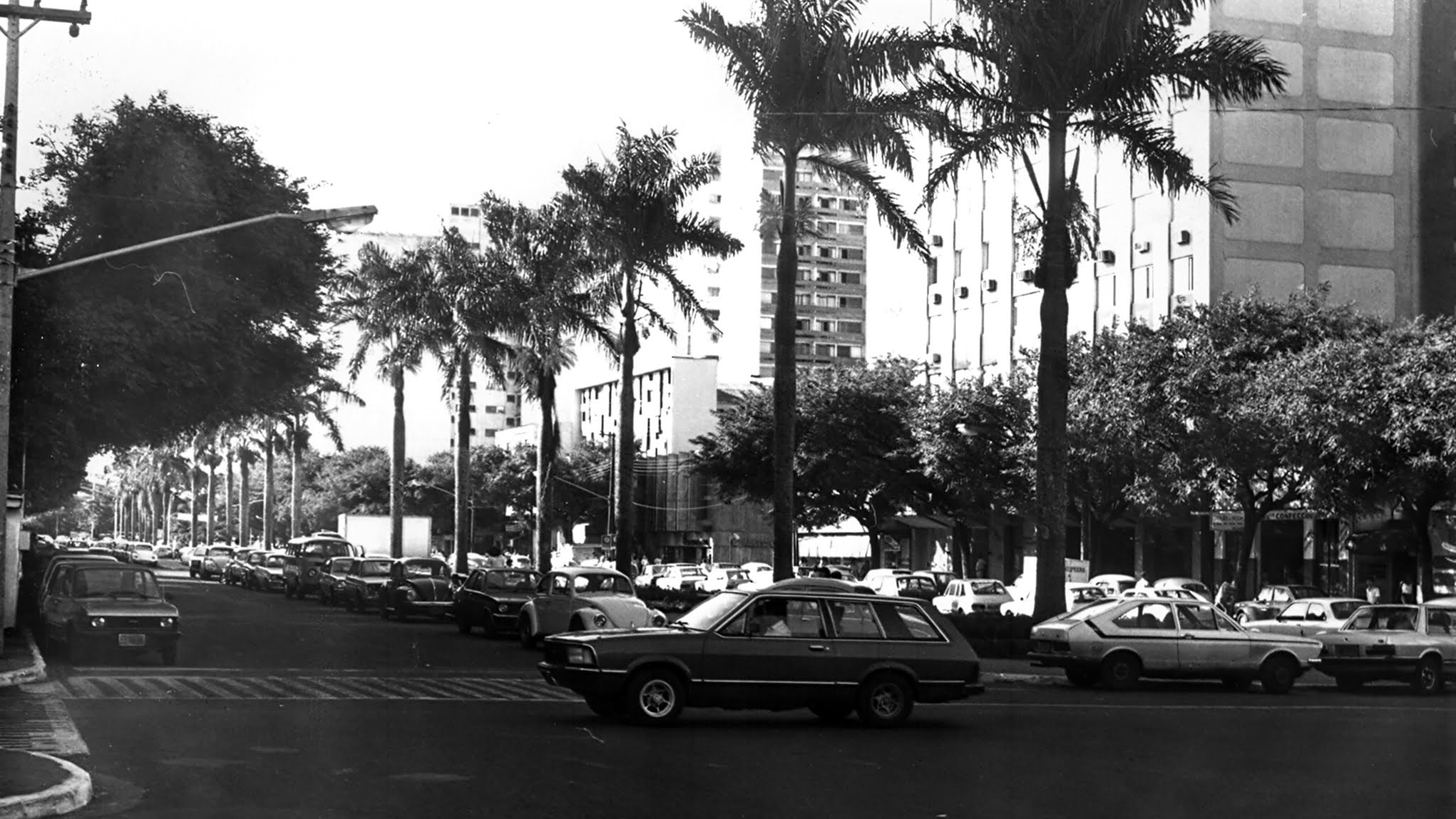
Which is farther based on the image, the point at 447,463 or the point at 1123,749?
the point at 447,463

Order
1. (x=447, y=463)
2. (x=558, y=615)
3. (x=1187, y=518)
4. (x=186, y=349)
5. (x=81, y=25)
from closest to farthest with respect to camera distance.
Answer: (x=81, y=25)
(x=558, y=615)
(x=186, y=349)
(x=1187, y=518)
(x=447, y=463)

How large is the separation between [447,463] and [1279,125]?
7661 centimetres

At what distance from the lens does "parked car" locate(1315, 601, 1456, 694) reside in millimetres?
27750

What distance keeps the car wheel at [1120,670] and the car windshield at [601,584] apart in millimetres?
10159

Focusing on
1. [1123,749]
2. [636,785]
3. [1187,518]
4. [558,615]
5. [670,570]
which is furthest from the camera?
[670,570]

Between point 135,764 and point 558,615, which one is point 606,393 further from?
point 135,764

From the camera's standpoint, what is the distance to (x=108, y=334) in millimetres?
34625

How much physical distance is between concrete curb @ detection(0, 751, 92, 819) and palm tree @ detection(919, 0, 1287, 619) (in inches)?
803

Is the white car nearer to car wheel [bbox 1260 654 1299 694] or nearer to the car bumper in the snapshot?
car wheel [bbox 1260 654 1299 694]

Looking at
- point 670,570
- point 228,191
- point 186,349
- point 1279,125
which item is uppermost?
point 1279,125

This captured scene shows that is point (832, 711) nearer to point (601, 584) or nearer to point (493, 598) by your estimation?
point (601, 584)

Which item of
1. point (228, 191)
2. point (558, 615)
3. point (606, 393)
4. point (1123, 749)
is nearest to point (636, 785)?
point (1123, 749)

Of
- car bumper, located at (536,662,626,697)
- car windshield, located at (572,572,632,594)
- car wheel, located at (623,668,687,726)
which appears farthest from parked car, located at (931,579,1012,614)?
car bumper, located at (536,662,626,697)

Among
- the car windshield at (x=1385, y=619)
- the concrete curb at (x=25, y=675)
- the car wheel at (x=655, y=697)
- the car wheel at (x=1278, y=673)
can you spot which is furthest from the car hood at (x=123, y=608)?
the car windshield at (x=1385, y=619)
